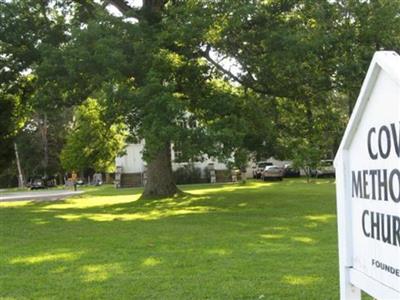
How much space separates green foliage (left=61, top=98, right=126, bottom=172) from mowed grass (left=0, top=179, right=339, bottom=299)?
423 inches

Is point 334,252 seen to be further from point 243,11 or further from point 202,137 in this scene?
point 243,11

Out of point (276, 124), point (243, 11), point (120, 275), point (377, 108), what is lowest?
point (120, 275)

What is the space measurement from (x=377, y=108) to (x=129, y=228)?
12.7 meters

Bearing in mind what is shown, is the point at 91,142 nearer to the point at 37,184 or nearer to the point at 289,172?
the point at 289,172

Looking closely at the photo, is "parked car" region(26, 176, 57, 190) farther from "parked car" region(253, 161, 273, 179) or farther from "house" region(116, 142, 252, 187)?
"parked car" region(253, 161, 273, 179)

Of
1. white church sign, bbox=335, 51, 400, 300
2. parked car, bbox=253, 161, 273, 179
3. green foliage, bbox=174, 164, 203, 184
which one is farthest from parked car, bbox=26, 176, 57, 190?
white church sign, bbox=335, 51, 400, 300

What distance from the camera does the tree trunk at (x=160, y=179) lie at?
28.2 meters

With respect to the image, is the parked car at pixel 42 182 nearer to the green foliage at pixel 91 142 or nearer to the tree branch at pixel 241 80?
the green foliage at pixel 91 142

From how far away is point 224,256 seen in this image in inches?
396

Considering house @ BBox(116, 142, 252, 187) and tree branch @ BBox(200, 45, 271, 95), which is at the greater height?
tree branch @ BBox(200, 45, 271, 95)

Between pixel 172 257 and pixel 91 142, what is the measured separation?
96.3 ft

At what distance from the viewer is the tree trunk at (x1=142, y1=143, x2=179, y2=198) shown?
92.5 ft

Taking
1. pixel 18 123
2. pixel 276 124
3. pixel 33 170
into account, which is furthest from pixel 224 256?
pixel 33 170

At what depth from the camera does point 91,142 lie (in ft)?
127
